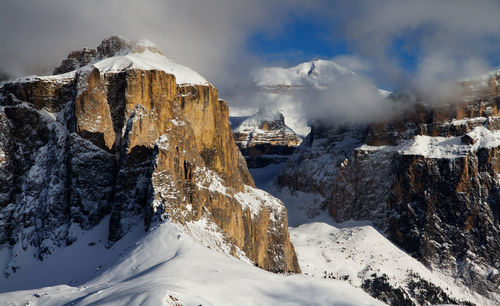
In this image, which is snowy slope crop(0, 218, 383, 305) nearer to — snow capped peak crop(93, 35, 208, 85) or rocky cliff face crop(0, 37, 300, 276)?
rocky cliff face crop(0, 37, 300, 276)

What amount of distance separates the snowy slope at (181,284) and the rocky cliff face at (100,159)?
17098 millimetres

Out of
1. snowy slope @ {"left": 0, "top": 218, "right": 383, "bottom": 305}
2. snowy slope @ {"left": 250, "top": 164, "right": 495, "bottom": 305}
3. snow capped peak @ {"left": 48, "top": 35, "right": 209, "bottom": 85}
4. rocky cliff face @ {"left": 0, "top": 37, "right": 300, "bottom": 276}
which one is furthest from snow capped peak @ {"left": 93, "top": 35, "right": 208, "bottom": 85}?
snowy slope @ {"left": 250, "top": 164, "right": 495, "bottom": 305}

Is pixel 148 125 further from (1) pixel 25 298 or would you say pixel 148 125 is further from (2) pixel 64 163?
(1) pixel 25 298

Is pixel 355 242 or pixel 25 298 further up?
pixel 25 298

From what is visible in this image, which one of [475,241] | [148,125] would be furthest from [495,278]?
[148,125]

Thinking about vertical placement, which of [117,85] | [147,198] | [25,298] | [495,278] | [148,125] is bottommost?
[495,278]

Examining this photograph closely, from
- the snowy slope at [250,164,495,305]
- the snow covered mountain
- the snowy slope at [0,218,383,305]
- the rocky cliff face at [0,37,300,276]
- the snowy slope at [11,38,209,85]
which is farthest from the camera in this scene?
the snowy slope at [250,164,495,305]

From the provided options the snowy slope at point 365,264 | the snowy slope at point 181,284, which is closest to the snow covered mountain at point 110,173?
the snowy slope at point 181,284

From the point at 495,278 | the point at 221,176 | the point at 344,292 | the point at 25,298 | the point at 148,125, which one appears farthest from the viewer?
the point at 495,278

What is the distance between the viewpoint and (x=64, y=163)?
121 metres

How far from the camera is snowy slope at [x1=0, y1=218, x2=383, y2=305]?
2490 inches

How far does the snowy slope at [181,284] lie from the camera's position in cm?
6325

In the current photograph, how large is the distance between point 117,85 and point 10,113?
22.4 meters

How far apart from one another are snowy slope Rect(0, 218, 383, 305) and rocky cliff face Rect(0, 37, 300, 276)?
56.1 ft
